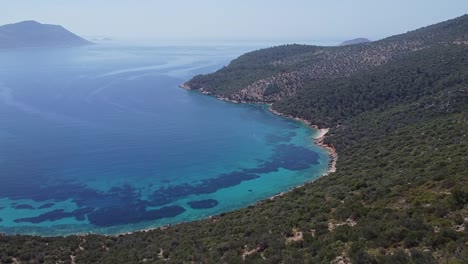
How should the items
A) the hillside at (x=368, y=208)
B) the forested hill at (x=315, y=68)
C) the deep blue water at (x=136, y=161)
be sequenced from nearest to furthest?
the hillside at (x=368, y=208) → the deep blue water at (x=136, y=161) → the forested hill at (x=315, y=68)

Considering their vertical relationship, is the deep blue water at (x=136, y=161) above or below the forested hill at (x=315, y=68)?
below

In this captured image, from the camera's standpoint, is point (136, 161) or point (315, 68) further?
point (315, 68)

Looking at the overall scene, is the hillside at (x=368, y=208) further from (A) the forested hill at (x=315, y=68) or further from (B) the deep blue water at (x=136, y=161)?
(A) the forested hill at (x=315, y=68)

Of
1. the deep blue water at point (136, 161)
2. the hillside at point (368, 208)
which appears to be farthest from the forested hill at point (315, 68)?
the hillside at point (368, 208)

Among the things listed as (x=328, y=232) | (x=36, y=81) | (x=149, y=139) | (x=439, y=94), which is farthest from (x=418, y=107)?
(x=36, y=81)

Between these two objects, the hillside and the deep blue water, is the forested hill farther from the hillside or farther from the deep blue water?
the hillside

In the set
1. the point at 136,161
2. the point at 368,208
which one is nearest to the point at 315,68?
the point at 136,161

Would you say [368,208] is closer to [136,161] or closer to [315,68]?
[136,161]
